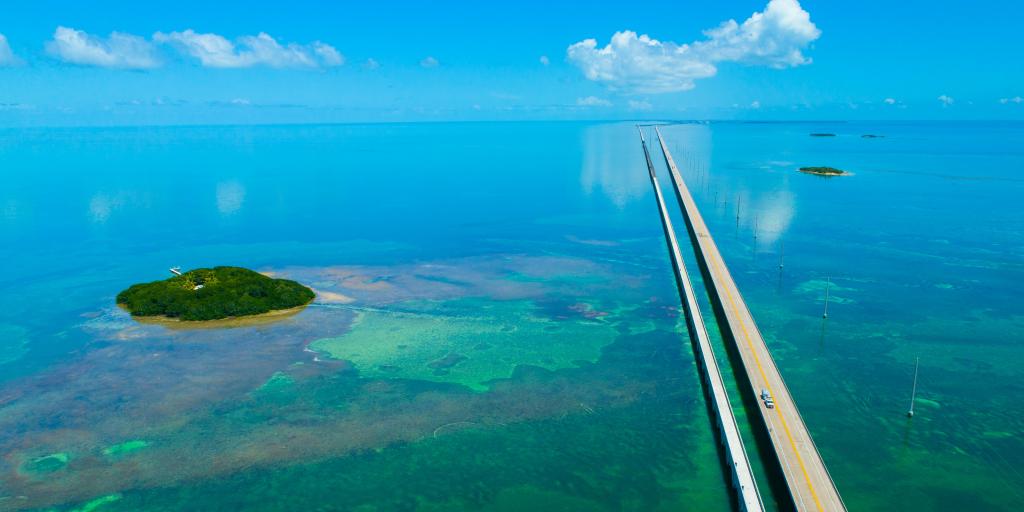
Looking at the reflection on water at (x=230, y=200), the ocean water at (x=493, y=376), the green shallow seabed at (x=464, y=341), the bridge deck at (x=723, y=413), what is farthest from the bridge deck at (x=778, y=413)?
the reflection on water at (x=230, y=200)

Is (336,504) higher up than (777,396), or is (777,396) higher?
(777,396)

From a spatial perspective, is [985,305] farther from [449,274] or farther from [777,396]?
[449,274]

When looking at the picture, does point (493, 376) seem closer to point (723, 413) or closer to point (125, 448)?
point (723, 413)

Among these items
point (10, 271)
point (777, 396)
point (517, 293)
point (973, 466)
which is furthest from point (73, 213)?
point (973, 466)

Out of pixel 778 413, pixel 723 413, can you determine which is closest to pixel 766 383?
pixel 778 413

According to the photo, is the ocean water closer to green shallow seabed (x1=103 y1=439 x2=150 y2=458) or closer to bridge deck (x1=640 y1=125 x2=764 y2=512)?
green shallow seabed (x1=103 y1=439 x2=150 y2=458)

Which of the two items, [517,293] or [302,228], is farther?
[302,228]

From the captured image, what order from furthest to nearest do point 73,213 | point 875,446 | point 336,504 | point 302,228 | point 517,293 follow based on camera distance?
point 73,213
point 302,228
point 517,293
point 875,446
point 336,504
